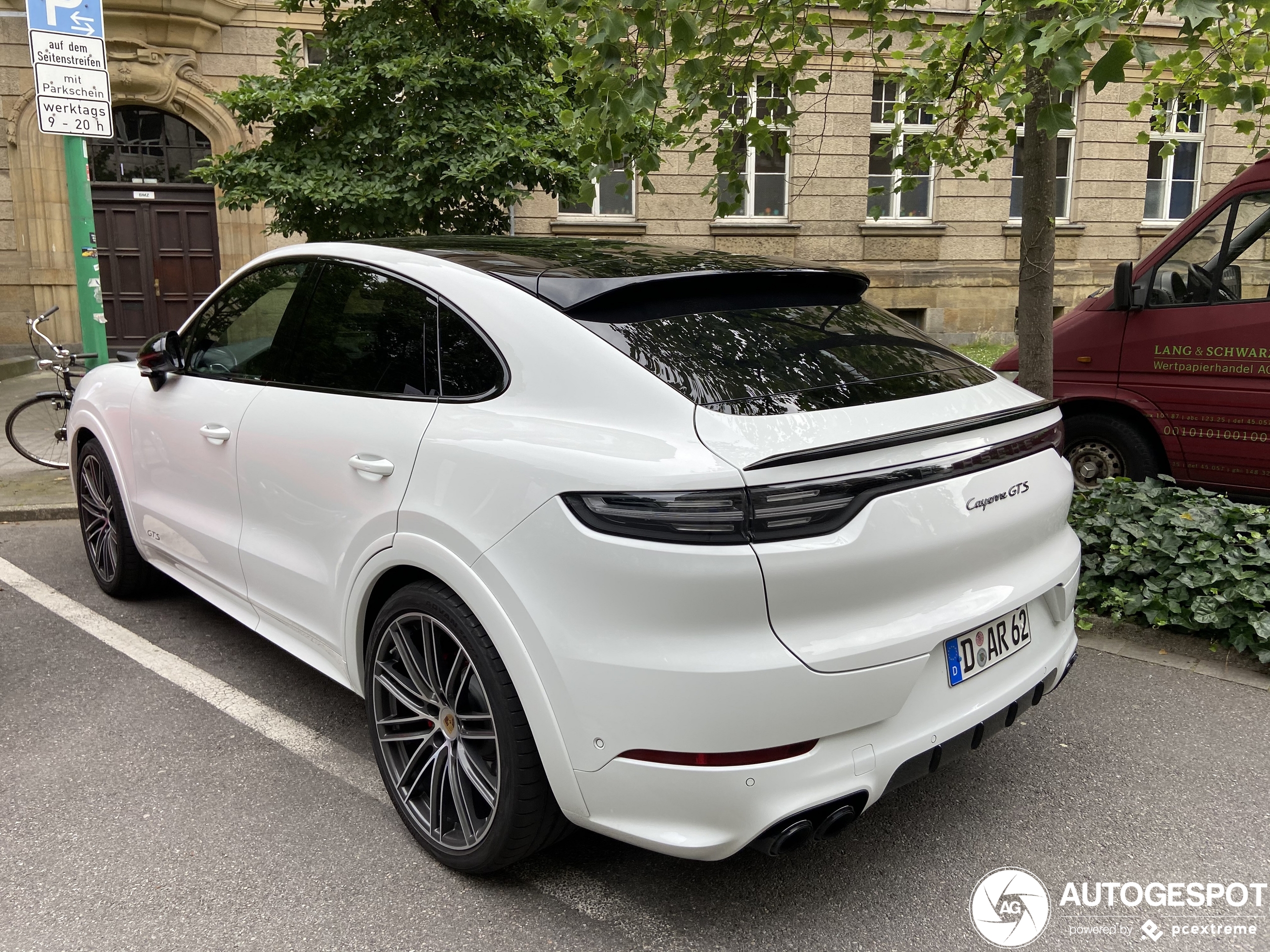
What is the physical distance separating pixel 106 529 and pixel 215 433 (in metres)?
1.64

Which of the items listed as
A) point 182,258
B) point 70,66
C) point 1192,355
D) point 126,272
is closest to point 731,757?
point 1192,355

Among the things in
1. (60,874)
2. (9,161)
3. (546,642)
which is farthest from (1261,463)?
(9,161)

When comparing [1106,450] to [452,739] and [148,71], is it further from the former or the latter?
[148,71]

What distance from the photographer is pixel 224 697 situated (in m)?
3.73

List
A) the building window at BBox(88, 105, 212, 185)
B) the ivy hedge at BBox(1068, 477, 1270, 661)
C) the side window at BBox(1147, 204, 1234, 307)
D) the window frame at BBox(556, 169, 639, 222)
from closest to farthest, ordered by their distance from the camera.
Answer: the ivy hedge at BBox(1068, 477, 1270, 661), the side window at BBox(1147, 204, 1234, 307), the building window at BBox(88, 105, 212, 185), the window frame at BBox(556, 169, 639, 222)

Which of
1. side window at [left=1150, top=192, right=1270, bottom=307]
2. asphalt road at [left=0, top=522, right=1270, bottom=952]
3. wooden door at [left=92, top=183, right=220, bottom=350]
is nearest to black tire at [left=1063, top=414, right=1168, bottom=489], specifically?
side window at [left=1150, top=192, right=1270, bottom=307]

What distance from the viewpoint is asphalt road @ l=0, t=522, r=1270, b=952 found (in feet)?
7.94

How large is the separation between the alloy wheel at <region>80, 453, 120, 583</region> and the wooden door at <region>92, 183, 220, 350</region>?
472 inches

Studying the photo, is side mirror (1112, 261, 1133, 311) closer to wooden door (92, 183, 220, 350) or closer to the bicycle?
the bicycle

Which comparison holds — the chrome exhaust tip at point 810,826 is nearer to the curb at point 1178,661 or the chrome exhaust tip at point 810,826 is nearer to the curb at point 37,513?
the curb at point 1178,661

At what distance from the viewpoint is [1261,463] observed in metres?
5.45

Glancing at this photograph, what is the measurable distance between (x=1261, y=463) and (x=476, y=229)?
5665 millimetres

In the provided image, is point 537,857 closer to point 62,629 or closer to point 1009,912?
point 1009,912

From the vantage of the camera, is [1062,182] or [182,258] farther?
[1062,182]
